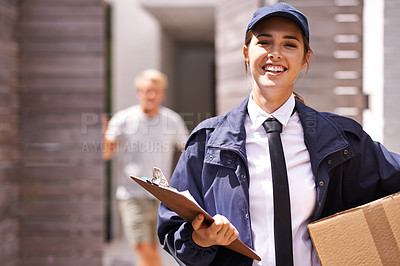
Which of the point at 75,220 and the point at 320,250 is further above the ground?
the point at 320,250

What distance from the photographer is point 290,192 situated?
1.31m

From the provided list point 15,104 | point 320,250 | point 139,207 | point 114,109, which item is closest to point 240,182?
point 320,250

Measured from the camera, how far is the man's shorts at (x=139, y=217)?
3535mm

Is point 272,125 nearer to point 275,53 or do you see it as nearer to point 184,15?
point 275,53

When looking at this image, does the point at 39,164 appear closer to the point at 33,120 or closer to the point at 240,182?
the point at 33,120

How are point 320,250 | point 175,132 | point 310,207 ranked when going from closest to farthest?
1. point 320,250
2. point 310,207
3. point 175,132

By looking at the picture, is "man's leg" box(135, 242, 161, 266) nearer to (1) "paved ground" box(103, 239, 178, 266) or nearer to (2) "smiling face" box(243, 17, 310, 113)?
(1) "paved ground" box(103, 239, 178, 266)

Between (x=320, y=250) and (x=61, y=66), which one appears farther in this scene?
(x=61, y=66)

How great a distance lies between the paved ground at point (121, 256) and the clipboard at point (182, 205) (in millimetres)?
3663

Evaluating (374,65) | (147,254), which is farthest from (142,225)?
(374,65)

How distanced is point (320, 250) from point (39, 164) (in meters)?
2.71

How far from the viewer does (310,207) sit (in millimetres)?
1312

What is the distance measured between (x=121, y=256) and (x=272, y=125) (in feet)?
13.6

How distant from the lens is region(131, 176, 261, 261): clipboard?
1127 mm
